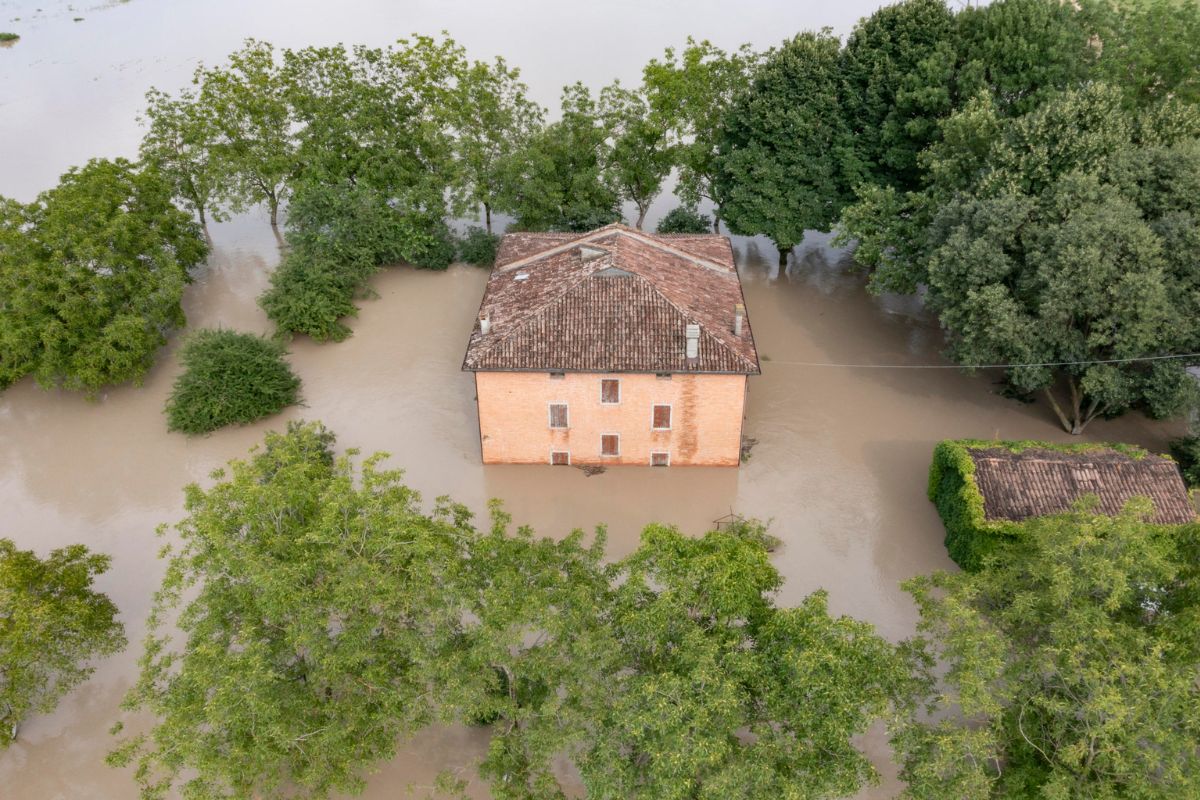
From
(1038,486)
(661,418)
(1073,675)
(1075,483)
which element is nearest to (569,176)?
(661,418)

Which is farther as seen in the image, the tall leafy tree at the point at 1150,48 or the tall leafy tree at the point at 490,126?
the tall leafy tree at the point at 490,126

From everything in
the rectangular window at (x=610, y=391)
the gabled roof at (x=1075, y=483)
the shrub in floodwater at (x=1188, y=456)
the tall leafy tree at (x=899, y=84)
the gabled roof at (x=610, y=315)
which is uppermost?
the tall leafy tree at (x=899, y=84)

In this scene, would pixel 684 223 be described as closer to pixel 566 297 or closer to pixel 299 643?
pixel 566 297

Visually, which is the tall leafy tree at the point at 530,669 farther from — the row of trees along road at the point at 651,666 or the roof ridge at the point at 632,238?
the roof ridge at the point at 632,238

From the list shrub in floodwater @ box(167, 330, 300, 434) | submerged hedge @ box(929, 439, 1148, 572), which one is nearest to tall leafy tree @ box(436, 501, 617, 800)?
submerged hedge @ box(929, 439, 1148, 572)

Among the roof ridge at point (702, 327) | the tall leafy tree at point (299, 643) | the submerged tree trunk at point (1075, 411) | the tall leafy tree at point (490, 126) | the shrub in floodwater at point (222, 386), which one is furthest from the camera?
the tall leafy tree at point (490, 126)

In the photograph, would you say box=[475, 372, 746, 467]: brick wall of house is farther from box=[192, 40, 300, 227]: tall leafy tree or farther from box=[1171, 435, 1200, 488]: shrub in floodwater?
box=[192, 40, 300, 227]: tall leafy tree

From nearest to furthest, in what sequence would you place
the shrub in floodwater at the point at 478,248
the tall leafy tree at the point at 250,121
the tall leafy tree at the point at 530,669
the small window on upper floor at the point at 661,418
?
the tall leafy tree at the point at 530,669 → the small window on upper floor at the point at 661,418 → the tall leafy tree at the point at 250,121 → the shrub in floodwater at the point at 478,248

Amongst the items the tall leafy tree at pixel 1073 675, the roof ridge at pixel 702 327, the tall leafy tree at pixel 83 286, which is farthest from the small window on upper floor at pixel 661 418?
the tall leafy tree at pixel 83 286
